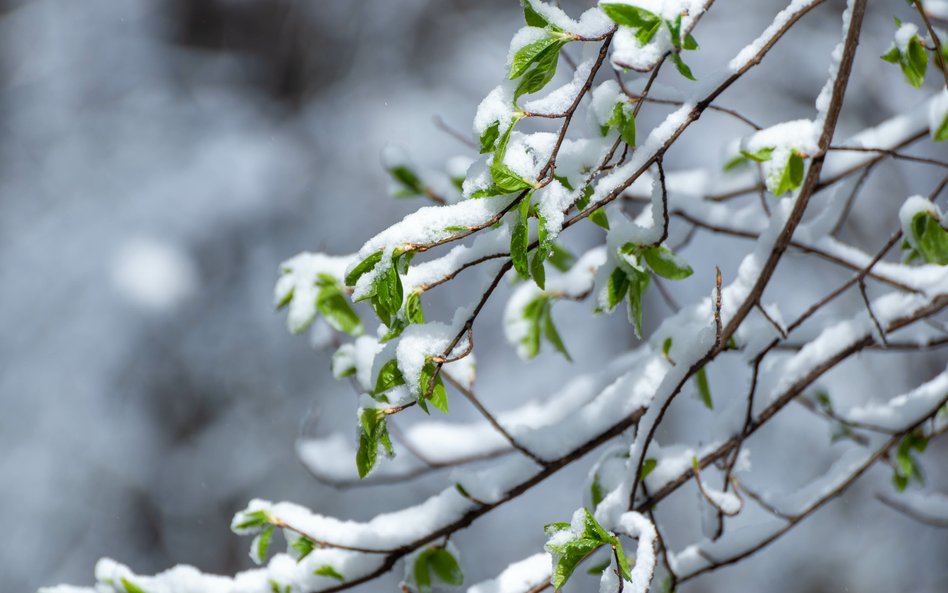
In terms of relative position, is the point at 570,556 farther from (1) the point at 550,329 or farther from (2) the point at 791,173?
(1) the point at 550,329

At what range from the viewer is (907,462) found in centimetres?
129

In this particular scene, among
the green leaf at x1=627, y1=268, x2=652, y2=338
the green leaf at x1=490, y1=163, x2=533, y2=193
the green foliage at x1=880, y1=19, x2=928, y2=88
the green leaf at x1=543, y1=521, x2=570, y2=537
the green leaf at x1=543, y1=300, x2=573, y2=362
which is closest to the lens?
the green leaf at x1=490, y1=163, x2=533, y2=193

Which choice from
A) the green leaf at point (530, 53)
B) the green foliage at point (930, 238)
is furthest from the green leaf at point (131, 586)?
the green foliage at point (930, 238)

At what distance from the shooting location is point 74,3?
4.68m

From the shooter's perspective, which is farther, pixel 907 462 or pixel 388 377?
pixel 907 462

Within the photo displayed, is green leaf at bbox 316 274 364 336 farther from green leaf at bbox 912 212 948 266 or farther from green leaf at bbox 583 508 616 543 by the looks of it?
green leaf at bbox 912 212 948 266

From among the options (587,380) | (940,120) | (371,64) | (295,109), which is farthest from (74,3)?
(940,120)

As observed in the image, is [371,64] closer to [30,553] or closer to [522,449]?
[30,553]

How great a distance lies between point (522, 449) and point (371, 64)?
3.67 m

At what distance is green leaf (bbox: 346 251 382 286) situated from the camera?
69cm

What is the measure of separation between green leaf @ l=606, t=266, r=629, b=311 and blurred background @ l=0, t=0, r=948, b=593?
316cm

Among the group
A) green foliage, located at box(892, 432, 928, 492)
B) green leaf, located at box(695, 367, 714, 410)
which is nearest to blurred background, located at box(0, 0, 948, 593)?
green foliage, located at box(892, 432, 928, 492)

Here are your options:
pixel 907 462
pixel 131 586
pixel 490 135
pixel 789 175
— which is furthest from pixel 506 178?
pixel 907 462

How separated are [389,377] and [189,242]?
405cm
